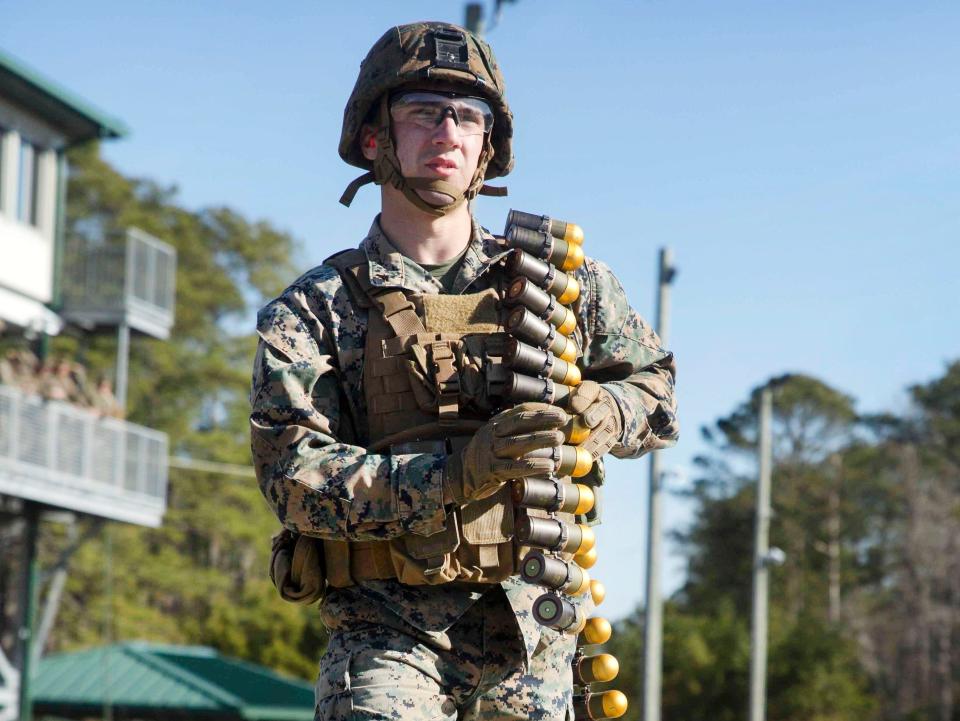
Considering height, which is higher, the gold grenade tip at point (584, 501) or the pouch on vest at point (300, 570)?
the gold grenade tip at point (584, 501)

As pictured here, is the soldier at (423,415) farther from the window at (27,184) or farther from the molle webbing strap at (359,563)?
the window at (27,184)

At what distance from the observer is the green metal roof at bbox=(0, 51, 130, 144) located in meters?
30.6

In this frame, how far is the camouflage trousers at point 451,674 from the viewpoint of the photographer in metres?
4.95

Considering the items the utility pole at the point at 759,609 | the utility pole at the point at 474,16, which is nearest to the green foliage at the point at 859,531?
the utility pole at the point at 759,609

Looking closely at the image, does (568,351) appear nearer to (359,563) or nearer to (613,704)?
(359,563)

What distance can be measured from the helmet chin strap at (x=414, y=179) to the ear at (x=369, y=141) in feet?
0.13

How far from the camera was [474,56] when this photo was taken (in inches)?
217

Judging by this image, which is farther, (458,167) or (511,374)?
(458,167)

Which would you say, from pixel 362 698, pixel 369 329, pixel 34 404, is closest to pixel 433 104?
pixel 369 329

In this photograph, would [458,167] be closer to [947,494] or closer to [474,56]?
[474,56]

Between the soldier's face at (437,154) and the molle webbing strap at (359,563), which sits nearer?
the molle webbing strap at (359,563)

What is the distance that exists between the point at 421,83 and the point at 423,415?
3.41 feet

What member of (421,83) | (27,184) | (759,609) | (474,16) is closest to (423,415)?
(421,83)

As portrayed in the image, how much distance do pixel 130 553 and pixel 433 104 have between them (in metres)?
41.2
